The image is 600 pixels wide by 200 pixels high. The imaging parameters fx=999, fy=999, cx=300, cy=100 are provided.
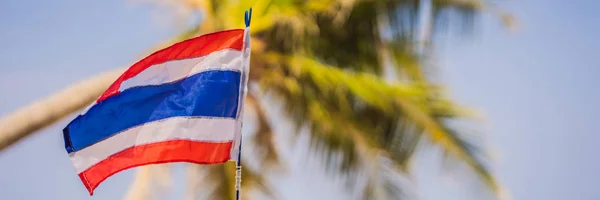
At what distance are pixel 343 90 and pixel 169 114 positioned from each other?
3489 mm

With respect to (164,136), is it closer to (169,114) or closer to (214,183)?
(169,114)

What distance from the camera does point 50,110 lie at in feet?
31.4

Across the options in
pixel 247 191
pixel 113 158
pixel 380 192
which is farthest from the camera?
pixel 247 191

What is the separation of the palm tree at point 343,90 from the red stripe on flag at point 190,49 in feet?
7.02

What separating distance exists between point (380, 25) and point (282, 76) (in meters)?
1.34

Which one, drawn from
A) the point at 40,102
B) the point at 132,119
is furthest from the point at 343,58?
the point at 132,119

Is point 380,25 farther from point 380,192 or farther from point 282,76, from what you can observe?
point 380,192

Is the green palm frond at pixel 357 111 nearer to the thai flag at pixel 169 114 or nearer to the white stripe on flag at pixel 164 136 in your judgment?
the thai flag at pixel 169 114

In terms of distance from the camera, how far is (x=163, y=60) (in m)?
7.69

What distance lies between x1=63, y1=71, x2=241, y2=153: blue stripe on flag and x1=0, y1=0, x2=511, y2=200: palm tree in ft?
7.13

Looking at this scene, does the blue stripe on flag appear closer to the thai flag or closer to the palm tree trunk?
the thai flag

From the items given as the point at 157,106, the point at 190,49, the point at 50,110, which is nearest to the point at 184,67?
the point at 190,49

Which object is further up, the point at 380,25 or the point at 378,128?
the point at 380,25

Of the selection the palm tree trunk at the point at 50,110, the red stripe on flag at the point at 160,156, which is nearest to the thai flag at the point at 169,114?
the red stripe on flag at the point at 160,156
